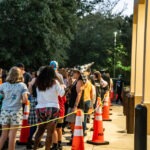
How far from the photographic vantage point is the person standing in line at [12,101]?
7.16 metres

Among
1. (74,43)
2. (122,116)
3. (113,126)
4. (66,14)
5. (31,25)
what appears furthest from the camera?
(74,43)

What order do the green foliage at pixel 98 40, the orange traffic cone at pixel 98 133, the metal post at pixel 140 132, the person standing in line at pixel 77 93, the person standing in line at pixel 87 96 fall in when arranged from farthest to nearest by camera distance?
the green foliage at pixel 98 40 → the person standing in line at pixel 87 96 → the orange traffic cone at pixel 98 133 → the person standing in line at pixel 77 93 → the metal post at pixel 140 132

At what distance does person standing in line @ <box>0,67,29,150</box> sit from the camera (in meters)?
7.16

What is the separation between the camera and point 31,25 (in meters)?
29.6

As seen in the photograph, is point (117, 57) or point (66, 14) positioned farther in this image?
point (117, 57)

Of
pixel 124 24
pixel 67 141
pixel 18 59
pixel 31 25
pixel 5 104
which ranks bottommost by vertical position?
pixel 67 141

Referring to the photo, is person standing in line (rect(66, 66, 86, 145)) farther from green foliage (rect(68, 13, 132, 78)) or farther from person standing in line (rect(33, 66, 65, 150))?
green foliage (rect(68, 13, 132, 78))

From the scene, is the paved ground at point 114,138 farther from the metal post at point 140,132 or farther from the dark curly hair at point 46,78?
the metal post at point 140,132

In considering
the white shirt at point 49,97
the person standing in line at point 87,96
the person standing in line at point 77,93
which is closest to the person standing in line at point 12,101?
the white shirt at point 49,97

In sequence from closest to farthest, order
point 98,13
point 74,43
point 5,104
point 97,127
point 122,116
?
point 5,104 < point 97,127 < point 122,116 < point 74,43 < point 98,13

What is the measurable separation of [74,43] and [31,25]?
9.21 meters

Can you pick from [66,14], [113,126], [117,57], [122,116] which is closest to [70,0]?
[66,14]

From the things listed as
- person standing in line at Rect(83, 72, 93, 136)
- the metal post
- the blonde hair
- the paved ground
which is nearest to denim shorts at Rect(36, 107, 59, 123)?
the blonde hair

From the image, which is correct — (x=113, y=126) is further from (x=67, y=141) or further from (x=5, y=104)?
(x=5, y=104)
